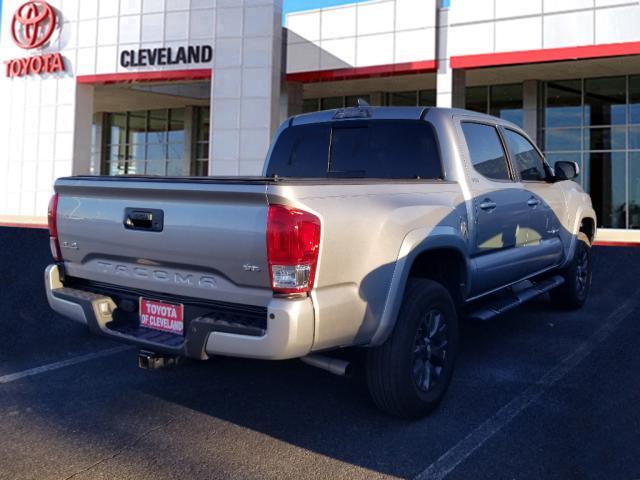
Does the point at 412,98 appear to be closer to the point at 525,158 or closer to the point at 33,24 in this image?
the point at 33,24

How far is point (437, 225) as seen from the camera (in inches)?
157

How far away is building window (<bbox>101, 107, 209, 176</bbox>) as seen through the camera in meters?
27.6

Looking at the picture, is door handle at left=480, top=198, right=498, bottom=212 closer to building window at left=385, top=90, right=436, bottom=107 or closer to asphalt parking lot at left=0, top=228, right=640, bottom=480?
asphalt parking lot at left=0, top=228, right=640, bottom=480

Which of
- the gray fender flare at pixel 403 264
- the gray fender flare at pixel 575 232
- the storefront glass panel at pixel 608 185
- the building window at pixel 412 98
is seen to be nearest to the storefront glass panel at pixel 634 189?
the storefront glass panel at pixel 608 185

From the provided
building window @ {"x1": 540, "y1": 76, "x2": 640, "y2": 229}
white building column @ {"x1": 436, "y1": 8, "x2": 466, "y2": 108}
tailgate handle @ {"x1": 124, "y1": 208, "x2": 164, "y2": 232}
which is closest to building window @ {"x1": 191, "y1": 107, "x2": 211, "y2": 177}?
white building column @ {"x1": 436, "y1": 8, "x2": 466, "y2": 108}

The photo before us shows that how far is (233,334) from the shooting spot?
3.16 m

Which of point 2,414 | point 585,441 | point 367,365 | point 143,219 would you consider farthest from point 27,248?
point 585,441

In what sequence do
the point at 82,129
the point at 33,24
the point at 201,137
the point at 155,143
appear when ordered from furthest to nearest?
1. the point at 155,143
2. the point at 201,137
3. the point at 33,24
4. the point at 82,129

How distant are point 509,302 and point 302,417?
79.1 inches

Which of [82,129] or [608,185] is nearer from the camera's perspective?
[608,185]

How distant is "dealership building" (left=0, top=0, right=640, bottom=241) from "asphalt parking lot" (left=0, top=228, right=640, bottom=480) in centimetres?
1258

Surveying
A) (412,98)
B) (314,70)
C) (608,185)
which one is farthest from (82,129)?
(608,185)

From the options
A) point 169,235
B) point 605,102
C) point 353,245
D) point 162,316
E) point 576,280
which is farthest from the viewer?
point 605,102

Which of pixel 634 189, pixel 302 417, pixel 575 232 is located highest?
pixel 634 189
